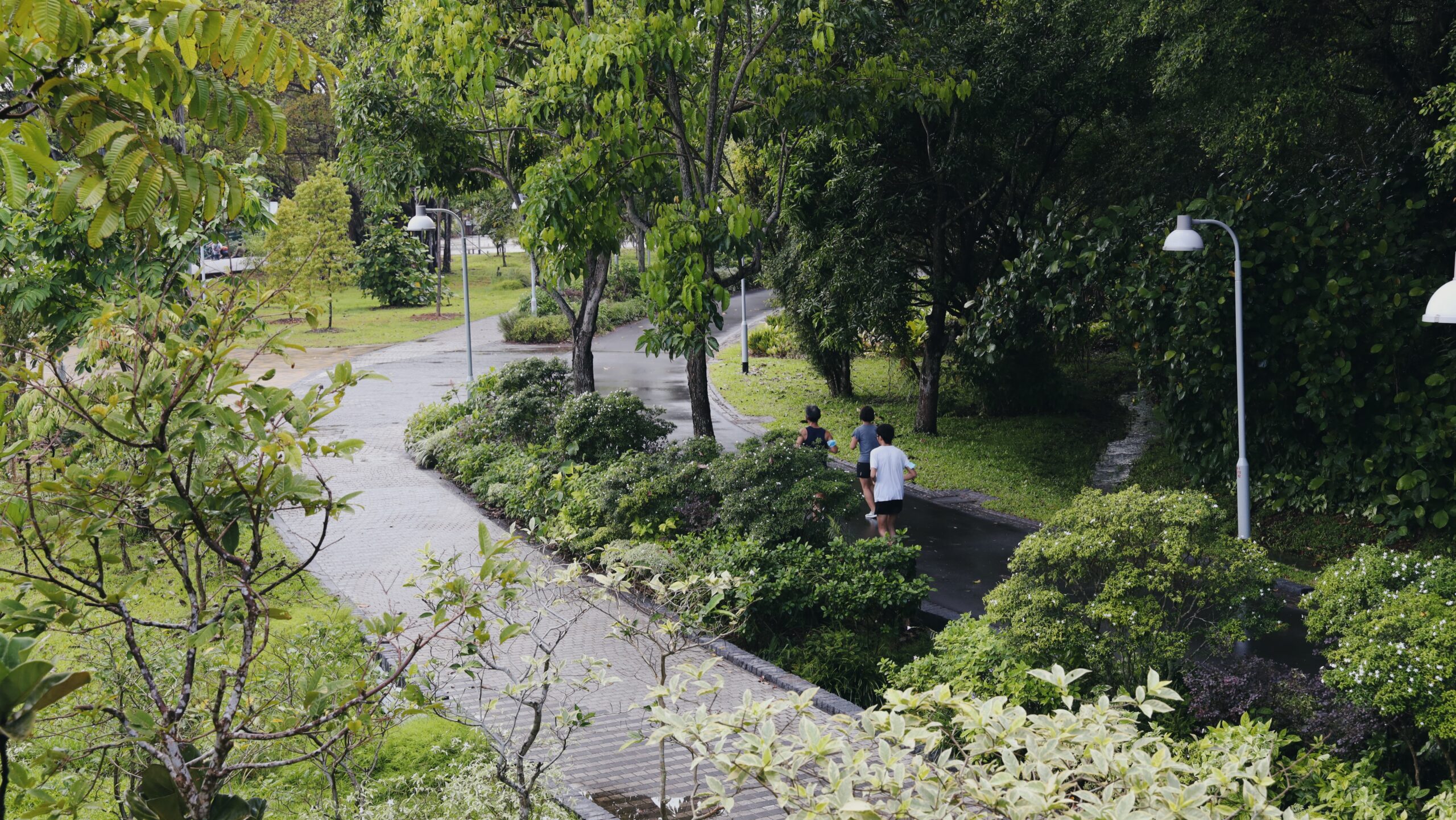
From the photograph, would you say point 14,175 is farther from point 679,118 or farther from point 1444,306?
point 679,118

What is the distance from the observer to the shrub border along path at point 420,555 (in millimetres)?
7770

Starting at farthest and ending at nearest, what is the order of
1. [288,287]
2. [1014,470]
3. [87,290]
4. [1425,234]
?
1. [1014,470]
2. [87,290]
3. [1425,234]
4. [288,287]

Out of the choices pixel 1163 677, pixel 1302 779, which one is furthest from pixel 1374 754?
pixel 1163 677

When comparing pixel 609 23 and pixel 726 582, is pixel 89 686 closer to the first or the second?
pixel 726 582

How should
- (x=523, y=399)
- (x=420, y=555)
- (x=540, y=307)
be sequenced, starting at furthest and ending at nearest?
1. (x=540, y=307)
2. (x=523, y=399)
3. (x=420, y=555)

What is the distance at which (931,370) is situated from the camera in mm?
19719

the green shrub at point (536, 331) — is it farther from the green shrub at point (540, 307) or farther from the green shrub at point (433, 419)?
the green shrub at point (433, 419)

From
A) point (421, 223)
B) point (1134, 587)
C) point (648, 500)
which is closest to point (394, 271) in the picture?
point (421, 223)

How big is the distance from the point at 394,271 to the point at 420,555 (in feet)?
137

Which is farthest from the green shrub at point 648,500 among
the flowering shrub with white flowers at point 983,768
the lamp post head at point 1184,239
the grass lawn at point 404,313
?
the grass lawn at point 404,313

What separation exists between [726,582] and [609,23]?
28.3 feet

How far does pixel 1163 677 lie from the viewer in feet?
25.0

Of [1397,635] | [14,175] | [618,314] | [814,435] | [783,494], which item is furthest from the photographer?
[618,314]

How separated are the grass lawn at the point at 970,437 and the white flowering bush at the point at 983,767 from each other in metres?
10.6
